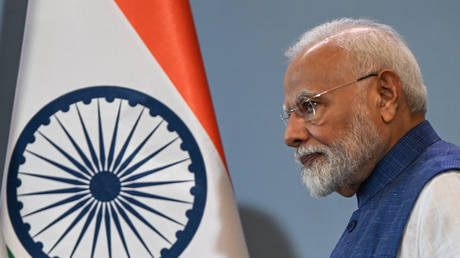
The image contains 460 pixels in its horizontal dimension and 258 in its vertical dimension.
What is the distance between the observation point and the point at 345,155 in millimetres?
1115

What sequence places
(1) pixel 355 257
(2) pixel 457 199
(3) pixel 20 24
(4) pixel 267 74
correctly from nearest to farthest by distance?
(2) pixel 457 199
(1) pixel 355 257
(3) pixel 20 24
(4) pixel 267 74

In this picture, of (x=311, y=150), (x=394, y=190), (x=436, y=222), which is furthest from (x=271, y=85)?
(x=436, y=222)

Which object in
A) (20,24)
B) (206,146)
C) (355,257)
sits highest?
(20,24)

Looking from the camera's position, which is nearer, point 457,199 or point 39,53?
point 457,199

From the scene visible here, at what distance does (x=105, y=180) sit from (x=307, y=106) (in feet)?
1.70

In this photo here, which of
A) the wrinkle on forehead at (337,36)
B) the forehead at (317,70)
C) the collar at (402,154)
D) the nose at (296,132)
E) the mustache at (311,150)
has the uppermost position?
the wrinkle on forehead at (337,36)

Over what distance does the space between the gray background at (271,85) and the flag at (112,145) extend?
8.2 inches

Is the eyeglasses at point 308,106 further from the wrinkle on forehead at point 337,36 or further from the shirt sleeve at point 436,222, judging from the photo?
the shirt sleeve at point 436,222

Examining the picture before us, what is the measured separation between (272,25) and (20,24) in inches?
26.5

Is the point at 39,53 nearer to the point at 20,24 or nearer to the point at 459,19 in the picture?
the point at 20,24

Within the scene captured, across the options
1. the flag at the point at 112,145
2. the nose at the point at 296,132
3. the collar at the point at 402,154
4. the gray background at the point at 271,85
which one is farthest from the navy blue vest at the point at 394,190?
the gray background at the point at 271,85

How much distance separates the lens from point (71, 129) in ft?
4.64

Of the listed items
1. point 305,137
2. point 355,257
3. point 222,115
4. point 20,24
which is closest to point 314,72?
point 305,137

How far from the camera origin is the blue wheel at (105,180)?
4.55 ft
